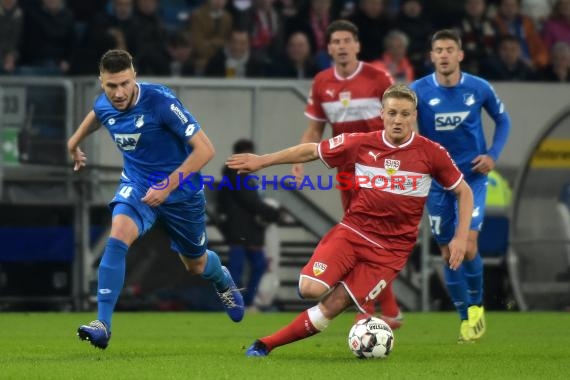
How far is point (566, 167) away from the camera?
16.8m

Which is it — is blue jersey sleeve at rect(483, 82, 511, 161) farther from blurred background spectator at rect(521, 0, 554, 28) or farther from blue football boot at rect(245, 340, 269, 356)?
blurred background spectator at rect(521, 0, 554, 28)

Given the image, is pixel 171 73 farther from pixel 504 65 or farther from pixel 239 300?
pixel 239 300

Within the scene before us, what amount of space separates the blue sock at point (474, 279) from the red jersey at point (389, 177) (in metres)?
2.11

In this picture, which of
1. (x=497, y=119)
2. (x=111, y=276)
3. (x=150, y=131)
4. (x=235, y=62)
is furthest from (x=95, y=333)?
(x=235, y=62)

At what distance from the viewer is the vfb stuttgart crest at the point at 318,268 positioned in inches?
368

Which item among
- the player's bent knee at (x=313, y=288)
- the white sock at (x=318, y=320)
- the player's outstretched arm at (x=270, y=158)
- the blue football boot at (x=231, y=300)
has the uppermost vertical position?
the player's outstretched arm at (x=270, y=158)

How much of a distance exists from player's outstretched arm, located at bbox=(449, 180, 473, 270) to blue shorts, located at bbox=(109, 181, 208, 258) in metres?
2.20

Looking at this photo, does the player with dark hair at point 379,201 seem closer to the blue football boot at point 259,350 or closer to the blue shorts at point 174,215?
the blue football boot at point 259,350

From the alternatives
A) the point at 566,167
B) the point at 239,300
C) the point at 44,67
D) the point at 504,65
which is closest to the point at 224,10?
the point at 44,67

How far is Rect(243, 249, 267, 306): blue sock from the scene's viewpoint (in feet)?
54.2

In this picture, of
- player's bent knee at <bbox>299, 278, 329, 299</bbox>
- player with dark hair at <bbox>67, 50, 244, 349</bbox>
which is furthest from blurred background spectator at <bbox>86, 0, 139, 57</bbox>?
player's bent knee at <bbox>299, 278, 329, 299</bbox>

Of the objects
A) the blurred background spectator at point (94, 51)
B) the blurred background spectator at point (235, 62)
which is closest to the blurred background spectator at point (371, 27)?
the blurred background spectator at point (235, 62)

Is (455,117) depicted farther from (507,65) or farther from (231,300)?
(507,65)

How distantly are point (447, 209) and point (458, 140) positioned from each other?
1.98 feet
